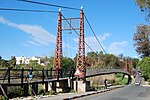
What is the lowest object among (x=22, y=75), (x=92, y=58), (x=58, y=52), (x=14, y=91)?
(x=14, y=91)

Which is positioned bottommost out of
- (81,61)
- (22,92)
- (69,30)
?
(22,92)

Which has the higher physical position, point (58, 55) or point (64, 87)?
point (58, 55)

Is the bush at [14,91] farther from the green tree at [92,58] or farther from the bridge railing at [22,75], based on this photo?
the green tree at [92,58]

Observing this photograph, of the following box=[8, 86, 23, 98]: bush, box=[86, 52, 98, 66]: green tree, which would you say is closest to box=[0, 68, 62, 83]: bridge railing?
box=[8, 86, 23, 98]: bush

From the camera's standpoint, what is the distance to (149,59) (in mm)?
103312

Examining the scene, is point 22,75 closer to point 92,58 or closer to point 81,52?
point 81,52

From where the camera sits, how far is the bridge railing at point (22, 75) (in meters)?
24.7

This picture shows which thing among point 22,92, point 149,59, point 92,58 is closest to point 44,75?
point 22,92

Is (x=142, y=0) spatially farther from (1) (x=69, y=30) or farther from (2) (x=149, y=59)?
(2) (x=149, y=59)

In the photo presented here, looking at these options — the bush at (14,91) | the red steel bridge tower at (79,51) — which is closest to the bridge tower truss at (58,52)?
the red steel bridge tower at (79,51)

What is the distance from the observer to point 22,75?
2647 cm

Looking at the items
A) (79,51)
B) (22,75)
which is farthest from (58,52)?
(22,75)

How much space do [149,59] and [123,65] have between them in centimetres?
8550

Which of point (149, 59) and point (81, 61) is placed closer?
point (81, 61)
